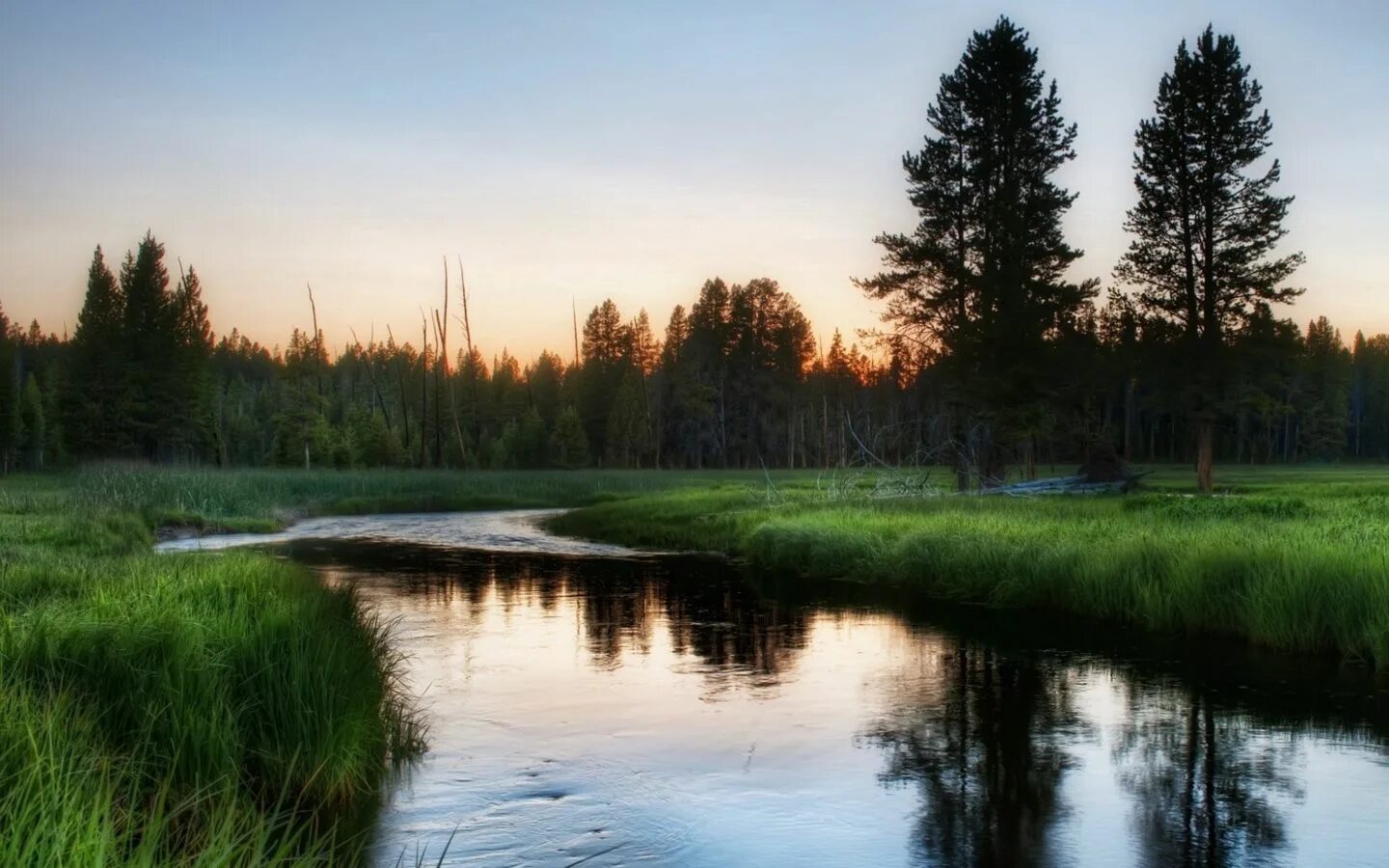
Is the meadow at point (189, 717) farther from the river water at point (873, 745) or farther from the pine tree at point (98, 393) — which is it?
the pine tree at point (98, 393)

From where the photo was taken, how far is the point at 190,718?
7.12 metres

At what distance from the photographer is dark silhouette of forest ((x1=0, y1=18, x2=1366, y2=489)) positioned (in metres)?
34.8

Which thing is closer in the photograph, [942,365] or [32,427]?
[942,365]

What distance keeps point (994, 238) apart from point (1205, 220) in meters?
6.92

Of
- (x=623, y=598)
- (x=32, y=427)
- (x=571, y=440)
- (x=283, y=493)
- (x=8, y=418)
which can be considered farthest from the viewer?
(x=571, y=440)

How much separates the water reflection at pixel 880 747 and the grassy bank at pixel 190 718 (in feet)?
1.99

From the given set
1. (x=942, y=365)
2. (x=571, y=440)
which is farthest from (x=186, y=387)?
(x=942, y=365)

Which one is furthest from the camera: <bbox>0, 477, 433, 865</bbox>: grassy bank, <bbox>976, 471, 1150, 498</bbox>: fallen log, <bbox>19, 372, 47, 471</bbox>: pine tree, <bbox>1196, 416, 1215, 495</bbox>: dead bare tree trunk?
<bbox>19, 372, 47, 471</bbox>: pine tree

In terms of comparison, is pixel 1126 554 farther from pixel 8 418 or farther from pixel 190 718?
pixel 8 418

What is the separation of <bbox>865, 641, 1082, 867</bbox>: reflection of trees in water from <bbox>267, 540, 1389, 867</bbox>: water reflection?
0.10ft

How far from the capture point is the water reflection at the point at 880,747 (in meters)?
7.36

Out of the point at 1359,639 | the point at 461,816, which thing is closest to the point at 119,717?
the point at 461,816

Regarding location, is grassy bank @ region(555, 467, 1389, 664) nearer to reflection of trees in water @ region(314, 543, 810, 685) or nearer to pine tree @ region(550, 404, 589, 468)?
reflection of trees in water @ region(314, 543, 810, 685)

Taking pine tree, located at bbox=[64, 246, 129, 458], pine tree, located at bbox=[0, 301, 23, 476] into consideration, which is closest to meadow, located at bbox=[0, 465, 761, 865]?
pine tree, located at bbox=[64, 246, 129, 458]
